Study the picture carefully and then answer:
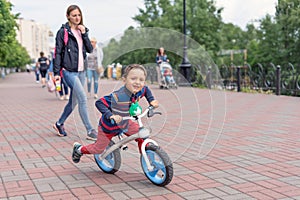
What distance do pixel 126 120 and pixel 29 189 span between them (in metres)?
1.10

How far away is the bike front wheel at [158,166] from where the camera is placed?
392cm

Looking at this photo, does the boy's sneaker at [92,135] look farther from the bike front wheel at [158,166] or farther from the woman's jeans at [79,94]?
the bike front wheel at [158,166]

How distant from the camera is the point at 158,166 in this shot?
159 inches

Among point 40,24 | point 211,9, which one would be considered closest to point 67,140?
point 211,9

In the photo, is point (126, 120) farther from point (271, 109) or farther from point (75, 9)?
point (271, 109)

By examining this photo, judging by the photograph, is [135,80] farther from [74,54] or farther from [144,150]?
[74,54]

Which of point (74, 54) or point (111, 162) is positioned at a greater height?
point (74, 54)

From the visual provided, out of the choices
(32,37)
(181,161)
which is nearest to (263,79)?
(181,161)

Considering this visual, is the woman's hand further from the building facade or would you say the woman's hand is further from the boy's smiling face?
the building facade

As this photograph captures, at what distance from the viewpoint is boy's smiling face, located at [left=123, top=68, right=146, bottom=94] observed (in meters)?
4.07

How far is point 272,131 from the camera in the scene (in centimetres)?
705

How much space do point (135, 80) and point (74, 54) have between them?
99.1 inches

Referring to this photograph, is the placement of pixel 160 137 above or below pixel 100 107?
below

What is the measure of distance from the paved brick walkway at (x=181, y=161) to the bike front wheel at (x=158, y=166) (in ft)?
0.26
